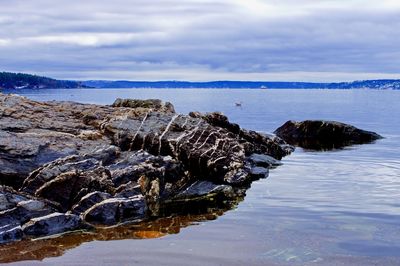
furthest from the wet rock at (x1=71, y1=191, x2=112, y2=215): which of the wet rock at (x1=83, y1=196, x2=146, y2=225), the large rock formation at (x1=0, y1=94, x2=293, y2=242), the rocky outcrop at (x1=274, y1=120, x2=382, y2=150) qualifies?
the rocky outcrop at (x1=274, y1=120, x2=382, y2=150)

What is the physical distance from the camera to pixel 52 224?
1836 centimetres

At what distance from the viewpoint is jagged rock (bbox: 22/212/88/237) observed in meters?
17.9

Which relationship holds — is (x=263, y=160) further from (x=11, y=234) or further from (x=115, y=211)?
(x=11, y=234)

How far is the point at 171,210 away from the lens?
22.0m

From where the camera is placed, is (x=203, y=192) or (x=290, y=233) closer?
(x=290, y=233)

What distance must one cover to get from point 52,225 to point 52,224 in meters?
0.04

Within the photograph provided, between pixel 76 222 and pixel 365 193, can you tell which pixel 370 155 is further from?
pixel 76 222

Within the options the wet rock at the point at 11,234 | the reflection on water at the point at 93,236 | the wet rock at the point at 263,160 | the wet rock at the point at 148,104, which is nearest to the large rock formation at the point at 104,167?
the wet rock at the point at 11,234

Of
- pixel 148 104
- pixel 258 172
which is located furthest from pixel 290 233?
pixel 148 104

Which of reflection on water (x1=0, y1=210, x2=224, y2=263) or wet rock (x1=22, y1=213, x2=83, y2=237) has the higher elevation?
wet rock (x1=22, y1=213, x2=83, y2=237)

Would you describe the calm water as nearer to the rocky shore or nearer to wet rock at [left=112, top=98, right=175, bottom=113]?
the rocky shore

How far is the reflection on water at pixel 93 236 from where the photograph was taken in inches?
637

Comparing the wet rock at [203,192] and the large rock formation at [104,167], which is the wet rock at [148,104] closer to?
the large rock formation at [104,167]

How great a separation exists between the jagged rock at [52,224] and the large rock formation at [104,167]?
3 cm
